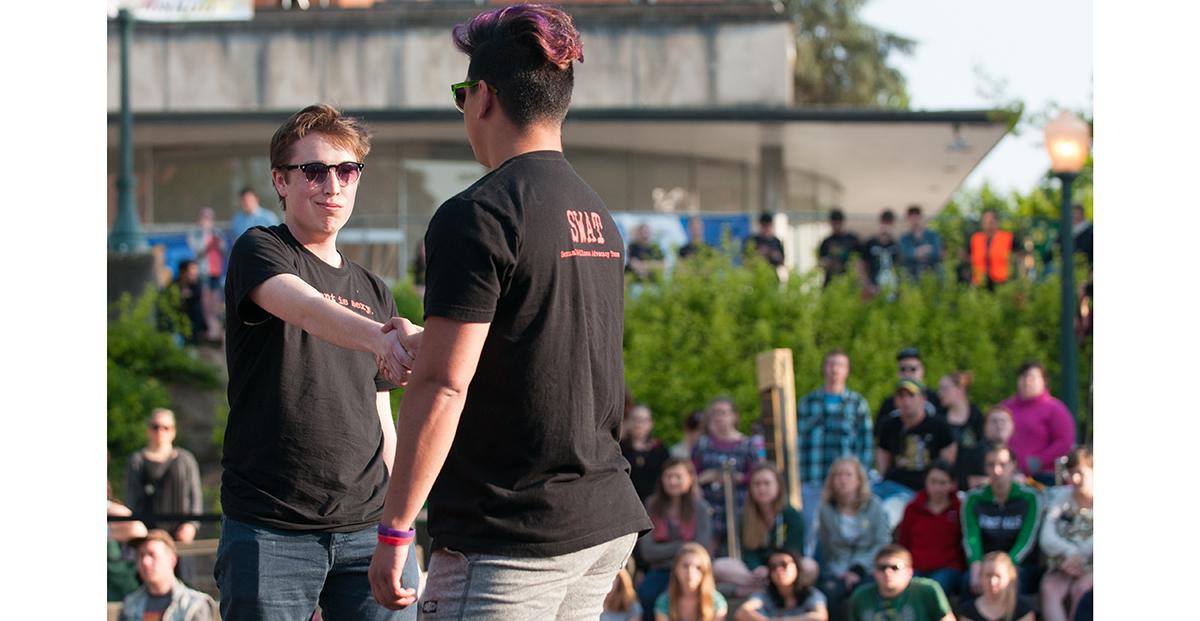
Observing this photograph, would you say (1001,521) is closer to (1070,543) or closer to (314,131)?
(1070,543)

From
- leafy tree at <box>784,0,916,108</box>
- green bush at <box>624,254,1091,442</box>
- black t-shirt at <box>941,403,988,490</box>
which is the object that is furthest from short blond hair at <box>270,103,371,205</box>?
leafy tree at <box>784,0,916,108</box>

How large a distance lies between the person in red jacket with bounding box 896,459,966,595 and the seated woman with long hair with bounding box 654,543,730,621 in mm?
1477

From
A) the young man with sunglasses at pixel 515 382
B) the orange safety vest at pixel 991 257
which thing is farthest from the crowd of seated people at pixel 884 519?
Result: the young man with sunglasses at pixel 515 382

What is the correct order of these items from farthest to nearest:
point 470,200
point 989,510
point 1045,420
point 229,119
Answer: point 229,119, point 1045,420, point 989,510, point 470,200

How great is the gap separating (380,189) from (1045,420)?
55.3 feet

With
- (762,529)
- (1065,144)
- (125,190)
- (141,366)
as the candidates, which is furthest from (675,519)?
(125,190)

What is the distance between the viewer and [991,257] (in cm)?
1931

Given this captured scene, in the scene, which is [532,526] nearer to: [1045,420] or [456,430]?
[456,430]

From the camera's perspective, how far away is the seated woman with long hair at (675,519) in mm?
12047

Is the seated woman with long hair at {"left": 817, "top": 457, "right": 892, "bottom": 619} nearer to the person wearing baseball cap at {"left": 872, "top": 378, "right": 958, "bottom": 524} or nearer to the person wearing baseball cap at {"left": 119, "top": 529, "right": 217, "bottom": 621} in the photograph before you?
the person wearing baseball cap at {"left": 872, "top": 378, "right": 958, "bottom": 524}

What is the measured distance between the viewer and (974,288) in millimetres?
19219

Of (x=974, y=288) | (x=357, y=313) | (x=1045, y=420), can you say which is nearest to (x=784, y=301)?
(x=974, y=288)

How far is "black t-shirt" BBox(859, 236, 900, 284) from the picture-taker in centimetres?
1891

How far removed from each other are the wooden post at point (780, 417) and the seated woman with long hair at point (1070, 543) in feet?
7.14
